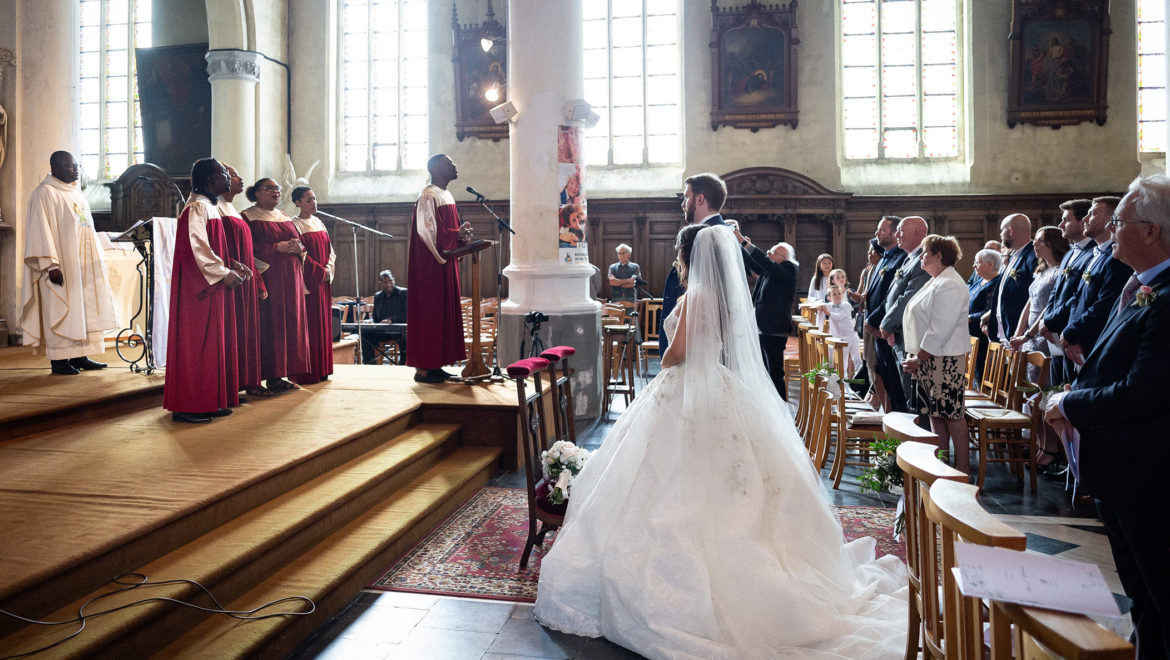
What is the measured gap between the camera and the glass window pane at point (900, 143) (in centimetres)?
1302

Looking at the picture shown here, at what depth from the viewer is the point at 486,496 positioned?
14.8 ft

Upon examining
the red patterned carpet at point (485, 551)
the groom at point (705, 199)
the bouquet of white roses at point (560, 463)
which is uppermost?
the groom at point (705, 199)

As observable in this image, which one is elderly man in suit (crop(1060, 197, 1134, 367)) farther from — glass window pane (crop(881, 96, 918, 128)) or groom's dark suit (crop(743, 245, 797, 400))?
glass window pane (crop(881, 96, 918, 128))

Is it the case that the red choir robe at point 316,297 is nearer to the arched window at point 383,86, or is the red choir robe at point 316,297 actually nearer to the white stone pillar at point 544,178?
the white stone pillar at point 544,178

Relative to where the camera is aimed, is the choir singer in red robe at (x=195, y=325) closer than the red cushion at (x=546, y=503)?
No

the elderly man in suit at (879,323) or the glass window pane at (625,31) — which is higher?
the glass window pane at (625,31)

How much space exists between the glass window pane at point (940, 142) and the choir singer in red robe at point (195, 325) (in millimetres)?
11878

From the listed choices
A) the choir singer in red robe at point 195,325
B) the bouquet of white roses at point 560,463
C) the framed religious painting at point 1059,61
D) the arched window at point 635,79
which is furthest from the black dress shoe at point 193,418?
the framed religious painting at point 1059,61

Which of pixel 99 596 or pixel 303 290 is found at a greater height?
pixel 303 290

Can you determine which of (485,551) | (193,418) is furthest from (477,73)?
(485,551)

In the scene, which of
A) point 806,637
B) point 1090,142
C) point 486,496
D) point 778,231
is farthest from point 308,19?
point 806,637

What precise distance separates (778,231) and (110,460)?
35.6ft

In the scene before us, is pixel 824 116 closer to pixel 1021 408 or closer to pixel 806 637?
pixel 1021 408

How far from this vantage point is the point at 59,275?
18.3 feet
